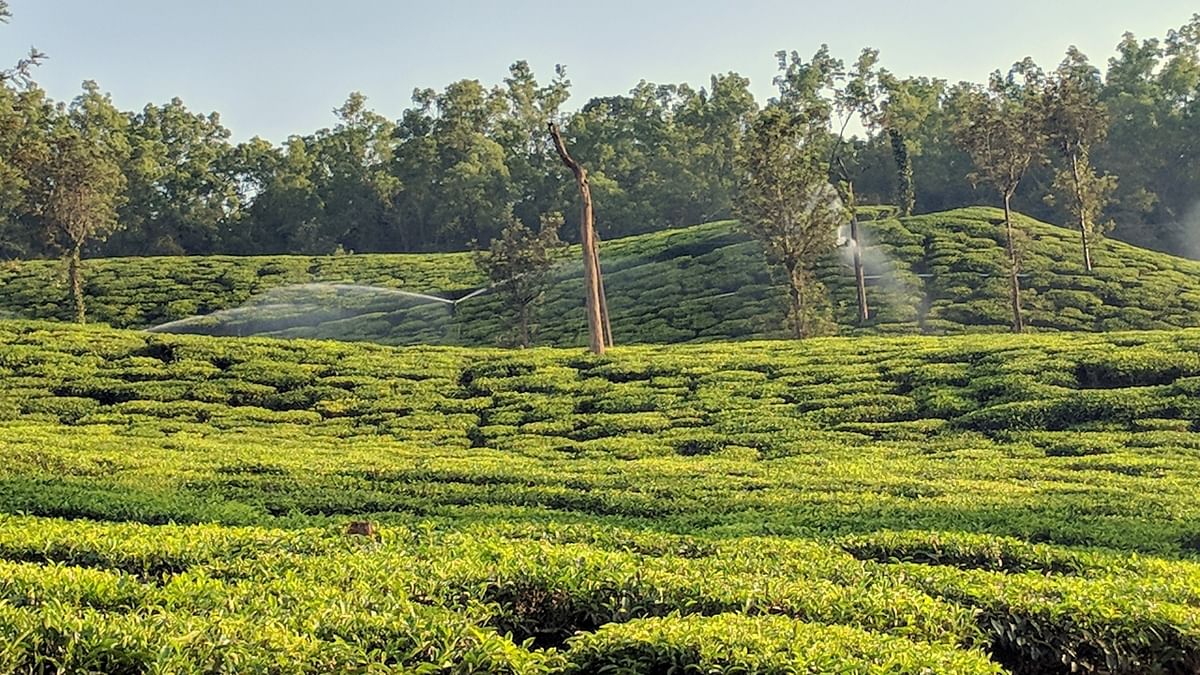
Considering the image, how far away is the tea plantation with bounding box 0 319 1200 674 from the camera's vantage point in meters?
4.74

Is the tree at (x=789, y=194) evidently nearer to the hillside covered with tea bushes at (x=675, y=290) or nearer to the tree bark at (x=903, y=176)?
the hillside covered with tea bushes at (x=675, y=290)

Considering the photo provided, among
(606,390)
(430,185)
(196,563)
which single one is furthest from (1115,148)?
(196,563)

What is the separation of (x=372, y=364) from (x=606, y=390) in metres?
5.47

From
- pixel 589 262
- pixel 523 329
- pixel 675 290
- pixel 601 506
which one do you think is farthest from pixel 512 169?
pixel 601 506

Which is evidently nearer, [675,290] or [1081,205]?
[1081,205]

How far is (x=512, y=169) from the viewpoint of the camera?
64.6 metres

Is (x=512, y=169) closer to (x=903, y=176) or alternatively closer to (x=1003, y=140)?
(x=903, y=176)

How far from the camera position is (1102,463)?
13781mm

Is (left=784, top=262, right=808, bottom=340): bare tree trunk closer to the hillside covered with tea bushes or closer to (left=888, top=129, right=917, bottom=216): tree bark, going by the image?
the hillside covered with tea bushes

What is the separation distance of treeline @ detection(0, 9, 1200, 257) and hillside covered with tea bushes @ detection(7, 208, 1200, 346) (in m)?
11.5

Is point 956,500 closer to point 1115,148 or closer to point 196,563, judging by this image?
point 196,563

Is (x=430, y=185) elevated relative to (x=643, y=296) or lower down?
elevated

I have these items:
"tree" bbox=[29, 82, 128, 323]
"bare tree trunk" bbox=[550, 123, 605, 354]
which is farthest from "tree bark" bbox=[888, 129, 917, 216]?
"tree" bbox=[29, 82, 128, 323]

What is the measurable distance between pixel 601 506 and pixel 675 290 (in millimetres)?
29406
